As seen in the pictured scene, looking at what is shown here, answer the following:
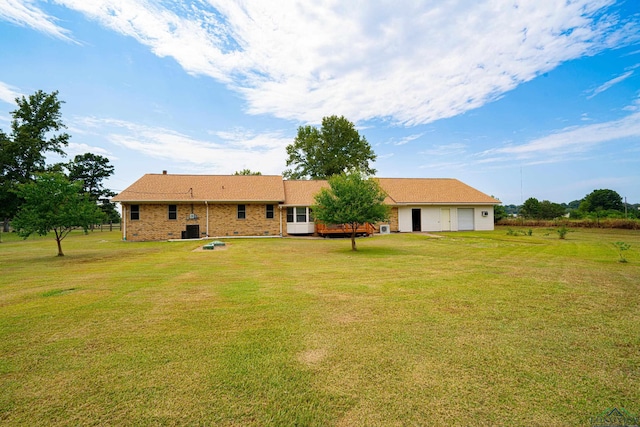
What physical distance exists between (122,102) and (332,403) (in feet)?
81.9

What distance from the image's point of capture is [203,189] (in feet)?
81.8

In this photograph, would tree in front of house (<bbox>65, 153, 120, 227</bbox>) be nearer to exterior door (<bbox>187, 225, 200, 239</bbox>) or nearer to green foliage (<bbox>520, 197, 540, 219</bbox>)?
exterior door (<bbox>187, 225, 200, 239</bbox>)

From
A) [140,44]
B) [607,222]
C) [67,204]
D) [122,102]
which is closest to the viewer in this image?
[67,204]

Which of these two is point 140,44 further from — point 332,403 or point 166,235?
point 332,403

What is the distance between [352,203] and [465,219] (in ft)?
58.3

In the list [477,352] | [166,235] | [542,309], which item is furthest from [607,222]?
[166,235]

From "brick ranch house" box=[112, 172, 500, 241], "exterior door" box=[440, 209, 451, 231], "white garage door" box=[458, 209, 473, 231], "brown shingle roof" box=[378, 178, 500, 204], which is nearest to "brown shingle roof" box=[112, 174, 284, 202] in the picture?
"brick ranch house" box=[112, 172, 500, 241]

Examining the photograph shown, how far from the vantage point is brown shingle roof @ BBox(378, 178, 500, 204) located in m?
27.1

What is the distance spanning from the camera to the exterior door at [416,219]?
2702 cm

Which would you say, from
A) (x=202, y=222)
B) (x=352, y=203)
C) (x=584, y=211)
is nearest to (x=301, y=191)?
(x=202, y=222)

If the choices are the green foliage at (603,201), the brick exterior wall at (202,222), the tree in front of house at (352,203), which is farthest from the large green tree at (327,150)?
the green foliage at (603,201)

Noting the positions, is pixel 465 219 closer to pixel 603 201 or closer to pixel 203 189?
pixel 203 189

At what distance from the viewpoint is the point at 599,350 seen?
3660mm

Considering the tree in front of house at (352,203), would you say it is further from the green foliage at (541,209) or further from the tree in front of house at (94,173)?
the tree in front of house at (94,173)
